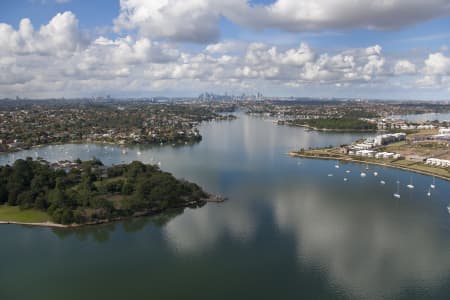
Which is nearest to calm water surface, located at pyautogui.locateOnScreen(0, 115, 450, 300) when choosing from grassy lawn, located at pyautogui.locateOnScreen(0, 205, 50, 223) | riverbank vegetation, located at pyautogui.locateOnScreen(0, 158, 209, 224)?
grassy lawn, located at pyautogui.locateOnScreen(0, 205, 50, 223)

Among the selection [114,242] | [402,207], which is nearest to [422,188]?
[402,207]

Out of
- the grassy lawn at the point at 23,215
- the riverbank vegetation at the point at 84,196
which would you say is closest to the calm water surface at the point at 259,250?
the grassy lawn at the point at 23,215

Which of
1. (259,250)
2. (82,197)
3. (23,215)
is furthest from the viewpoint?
(82,197)

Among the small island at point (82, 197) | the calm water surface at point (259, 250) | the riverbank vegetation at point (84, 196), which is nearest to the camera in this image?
the calm water surface at point (259, 250)

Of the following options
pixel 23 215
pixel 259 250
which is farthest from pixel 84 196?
pixel 259 250

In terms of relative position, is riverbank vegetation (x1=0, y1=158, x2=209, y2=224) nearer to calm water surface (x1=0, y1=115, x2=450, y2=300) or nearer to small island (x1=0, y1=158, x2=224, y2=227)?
small island (x1=0, y1=158, x2=224, y2=227)

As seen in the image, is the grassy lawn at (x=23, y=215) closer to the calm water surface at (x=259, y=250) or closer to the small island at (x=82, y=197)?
the small island at (x=82, y=197)

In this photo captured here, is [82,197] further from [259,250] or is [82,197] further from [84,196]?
[259,250]

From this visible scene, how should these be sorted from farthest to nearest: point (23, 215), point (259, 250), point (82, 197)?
point (82, 197) → point (23, 215) → point (259, 250)
